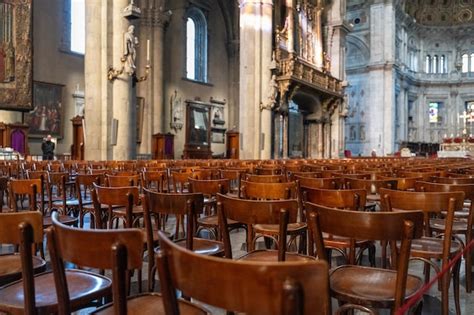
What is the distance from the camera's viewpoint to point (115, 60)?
50.2 feet

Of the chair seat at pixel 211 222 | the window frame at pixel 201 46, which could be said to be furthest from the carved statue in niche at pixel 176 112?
the chair seat at pixel 211 222

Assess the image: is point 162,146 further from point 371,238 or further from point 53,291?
point 371,238

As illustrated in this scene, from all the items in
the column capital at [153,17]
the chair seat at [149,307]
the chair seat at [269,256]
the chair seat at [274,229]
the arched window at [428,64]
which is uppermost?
the arched window at [428,64]

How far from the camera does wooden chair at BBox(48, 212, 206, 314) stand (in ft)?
5.52

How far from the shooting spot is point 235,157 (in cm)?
2538

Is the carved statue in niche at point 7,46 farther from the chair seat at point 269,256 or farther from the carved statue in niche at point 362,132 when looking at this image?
the carved statue in niche at point 362,132

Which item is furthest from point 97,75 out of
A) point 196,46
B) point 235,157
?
point 196,46

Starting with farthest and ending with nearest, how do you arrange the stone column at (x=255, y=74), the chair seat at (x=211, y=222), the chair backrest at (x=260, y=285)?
the stone column at (x=255, y=74) → the chair seat at (x=211, y=222) → the chair backrest at (x=260, y=285)

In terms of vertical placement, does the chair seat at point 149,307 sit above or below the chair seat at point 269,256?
below

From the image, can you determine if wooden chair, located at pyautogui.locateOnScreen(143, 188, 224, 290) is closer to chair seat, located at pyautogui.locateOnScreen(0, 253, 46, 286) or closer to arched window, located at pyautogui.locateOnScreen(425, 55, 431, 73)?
chair seat, located at pyautogui.locateOnScreen(0, 253, 46, 286)

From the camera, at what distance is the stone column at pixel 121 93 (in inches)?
601

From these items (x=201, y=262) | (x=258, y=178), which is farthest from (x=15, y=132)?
(x=201, y=262)

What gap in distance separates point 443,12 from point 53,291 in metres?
53.0

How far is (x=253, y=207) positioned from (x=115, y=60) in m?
13.7
